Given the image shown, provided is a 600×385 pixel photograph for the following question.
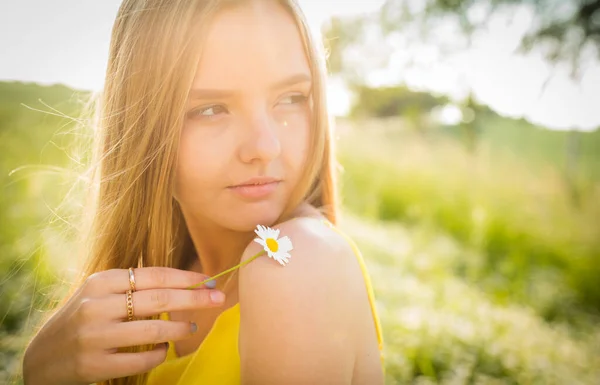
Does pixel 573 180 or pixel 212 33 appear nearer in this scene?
pixel 212 33

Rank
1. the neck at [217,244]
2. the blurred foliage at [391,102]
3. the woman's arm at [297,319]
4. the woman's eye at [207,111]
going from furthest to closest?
the blurred foliage at [391,102] → the neck at [217,244] → the woman's eye at [207,111] → the woman's arm at [297,319]

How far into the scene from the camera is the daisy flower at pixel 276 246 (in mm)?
1067

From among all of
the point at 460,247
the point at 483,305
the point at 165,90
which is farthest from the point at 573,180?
the point at 165,90

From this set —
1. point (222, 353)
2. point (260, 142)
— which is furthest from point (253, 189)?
point (222, 353)

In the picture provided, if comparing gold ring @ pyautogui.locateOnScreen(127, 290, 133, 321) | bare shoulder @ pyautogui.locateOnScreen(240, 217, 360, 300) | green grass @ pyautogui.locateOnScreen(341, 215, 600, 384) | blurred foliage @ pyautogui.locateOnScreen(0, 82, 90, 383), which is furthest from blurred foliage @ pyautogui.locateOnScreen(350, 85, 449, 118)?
gold ring @ pyautogui.locateOnScreen(127, 290, 133, 321)

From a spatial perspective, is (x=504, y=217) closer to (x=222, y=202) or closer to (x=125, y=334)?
(x=222, y=202)

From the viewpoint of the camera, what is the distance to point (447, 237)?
19.6 ft

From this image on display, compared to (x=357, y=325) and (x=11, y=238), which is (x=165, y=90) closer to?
(x=357, y=325)

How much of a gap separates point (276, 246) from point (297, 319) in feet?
0.62

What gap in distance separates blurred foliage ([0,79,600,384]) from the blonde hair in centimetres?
51

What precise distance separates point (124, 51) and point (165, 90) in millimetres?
333

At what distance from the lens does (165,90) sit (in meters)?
1.34

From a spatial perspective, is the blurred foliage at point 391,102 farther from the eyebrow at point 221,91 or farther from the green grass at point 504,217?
the eyebrow at point 221,91

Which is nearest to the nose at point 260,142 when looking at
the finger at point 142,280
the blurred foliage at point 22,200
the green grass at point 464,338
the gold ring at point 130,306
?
the finger at point 142,280
